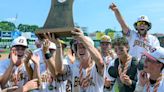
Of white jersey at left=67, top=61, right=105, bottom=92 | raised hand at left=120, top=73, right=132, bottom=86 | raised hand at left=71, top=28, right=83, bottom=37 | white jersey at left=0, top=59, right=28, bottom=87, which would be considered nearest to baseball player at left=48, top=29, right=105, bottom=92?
white jersey at left=67, top=61, right=105, bottom=92

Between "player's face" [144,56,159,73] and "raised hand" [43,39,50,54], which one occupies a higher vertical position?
"raised hand" [43,39,50,54]

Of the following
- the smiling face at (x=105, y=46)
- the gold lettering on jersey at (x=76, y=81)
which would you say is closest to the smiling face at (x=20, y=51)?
the gold lettering on jersey at (x=76, y=81)

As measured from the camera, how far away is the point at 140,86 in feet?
15.0

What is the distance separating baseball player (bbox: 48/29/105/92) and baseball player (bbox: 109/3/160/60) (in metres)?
2.02

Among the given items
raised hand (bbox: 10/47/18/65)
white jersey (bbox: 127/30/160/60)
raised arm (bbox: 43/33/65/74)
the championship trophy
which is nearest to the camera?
the championship trophy

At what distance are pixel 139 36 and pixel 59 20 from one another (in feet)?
8.87

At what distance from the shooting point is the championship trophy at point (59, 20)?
4609 millimetres

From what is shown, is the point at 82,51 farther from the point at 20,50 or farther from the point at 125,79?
the point at 20,50

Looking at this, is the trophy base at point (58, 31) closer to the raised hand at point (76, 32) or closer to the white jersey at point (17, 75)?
the raised hand at point (76, 32)

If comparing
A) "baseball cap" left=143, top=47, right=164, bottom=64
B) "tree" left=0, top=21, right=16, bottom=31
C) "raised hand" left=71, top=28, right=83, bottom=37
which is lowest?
"baseball cap" left=143, top=47, right=164, bottom=64

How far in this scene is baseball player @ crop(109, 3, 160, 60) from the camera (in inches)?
271

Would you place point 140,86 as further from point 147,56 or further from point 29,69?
point 29,69

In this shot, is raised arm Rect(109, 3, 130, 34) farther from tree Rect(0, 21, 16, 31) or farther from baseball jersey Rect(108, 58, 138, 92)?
tree Rect(0, 21, 16, 31)

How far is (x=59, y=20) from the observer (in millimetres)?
4723
